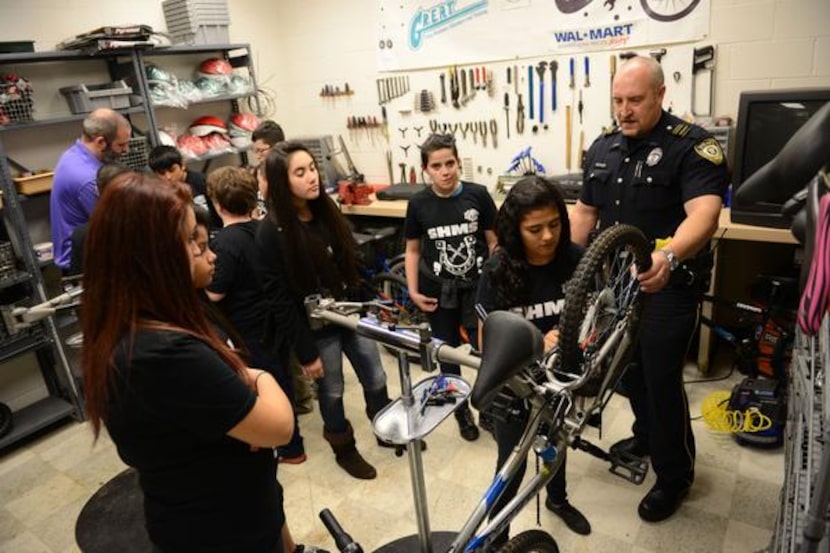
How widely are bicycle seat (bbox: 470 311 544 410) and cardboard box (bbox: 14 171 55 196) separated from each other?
293 cm

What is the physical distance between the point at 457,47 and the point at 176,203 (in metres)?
3.14

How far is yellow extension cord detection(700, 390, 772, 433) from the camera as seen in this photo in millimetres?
2402

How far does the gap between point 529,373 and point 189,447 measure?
659 mm

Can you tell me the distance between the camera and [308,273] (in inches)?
83.8

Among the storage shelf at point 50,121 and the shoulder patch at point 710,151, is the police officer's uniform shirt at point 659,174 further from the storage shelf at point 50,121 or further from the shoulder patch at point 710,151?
the storage shelf at point 50,121

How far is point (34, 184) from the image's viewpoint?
116 inches

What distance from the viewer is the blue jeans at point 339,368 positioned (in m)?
2.33

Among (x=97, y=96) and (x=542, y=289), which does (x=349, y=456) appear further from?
(x=97, y=96)

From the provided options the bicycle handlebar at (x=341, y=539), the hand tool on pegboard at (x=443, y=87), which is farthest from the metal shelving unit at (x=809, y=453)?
the hand tool on pegboard at (x=443, y=87)

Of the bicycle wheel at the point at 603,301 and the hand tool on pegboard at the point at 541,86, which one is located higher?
the hand tool on pegboard at the point at 541,86

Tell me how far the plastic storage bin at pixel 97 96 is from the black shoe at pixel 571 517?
3.14 meters

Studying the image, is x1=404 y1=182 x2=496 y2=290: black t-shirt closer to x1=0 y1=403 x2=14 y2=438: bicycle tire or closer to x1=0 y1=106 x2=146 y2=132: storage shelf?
x1=0 y1=106 x2=146 y2=132: storage shelf

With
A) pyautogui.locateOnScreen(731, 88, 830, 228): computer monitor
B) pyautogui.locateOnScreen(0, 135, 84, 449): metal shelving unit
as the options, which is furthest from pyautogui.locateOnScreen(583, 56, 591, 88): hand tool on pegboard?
pyautogui.locateOnScreen(0, 135, 84, 449): metal shelving unit

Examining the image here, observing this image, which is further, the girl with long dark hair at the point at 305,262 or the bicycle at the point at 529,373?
the girl with long dark hair at the point at 305,262
